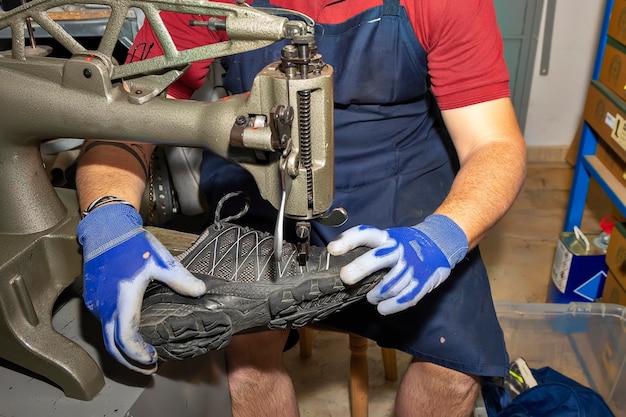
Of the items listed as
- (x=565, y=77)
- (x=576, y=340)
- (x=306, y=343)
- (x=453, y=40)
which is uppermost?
(x=453, y=40)

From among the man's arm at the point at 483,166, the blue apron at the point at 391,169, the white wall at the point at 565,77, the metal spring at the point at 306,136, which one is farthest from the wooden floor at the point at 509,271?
the metal spring at the point at 306,136

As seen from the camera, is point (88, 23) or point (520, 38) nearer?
point (88, 23)

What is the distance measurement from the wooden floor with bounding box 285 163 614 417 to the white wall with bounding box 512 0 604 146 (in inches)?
7.1

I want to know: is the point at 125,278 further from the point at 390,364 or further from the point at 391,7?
the point at 390,364

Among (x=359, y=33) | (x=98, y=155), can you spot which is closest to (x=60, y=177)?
(x=98, y=155)

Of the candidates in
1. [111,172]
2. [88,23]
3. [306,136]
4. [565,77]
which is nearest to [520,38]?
[565,77]

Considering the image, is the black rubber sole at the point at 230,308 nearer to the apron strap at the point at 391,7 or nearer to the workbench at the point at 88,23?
the apron strap at the point at 391,7

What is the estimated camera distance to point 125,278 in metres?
0.82

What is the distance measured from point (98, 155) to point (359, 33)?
0.50 meters

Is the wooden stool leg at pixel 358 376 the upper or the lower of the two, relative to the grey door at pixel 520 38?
lower

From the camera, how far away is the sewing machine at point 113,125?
73cm

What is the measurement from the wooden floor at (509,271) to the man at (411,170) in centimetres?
47

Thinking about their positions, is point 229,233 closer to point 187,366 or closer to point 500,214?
point 187,366

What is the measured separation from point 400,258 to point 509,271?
1603 millimetres
